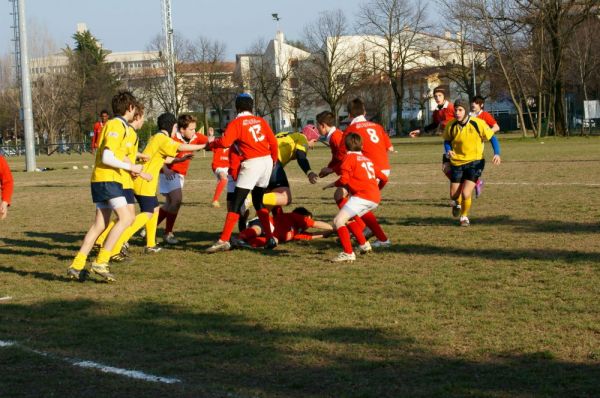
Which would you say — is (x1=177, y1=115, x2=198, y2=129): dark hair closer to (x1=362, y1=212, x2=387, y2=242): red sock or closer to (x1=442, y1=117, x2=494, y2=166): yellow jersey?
(x1=362, y1=212, x2=387, y2=242): red sock

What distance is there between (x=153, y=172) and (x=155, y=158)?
7.5 inches

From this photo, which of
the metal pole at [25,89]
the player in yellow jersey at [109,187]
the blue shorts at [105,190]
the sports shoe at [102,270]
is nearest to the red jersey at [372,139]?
the player in yellow jersey at [109,187]

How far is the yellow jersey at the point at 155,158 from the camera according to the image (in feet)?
34.9

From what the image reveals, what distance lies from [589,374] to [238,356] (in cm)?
231

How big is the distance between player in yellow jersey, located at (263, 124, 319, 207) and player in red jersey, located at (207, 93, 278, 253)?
439 millimetres

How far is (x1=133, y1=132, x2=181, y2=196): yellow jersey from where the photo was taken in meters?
10.6

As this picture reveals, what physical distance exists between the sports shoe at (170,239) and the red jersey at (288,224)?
1.53 metres

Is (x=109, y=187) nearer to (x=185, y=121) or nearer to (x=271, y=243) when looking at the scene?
(x=271, y=243)

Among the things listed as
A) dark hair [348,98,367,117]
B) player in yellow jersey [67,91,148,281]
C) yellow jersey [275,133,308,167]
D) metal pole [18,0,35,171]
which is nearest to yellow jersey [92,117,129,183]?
player in yellow jersey [67,91,148,281]

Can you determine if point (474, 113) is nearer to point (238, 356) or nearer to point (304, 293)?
point (304, 293)

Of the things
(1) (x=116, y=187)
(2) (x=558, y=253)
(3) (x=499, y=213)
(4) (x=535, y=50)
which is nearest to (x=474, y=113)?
(3) (x=499, y=213)

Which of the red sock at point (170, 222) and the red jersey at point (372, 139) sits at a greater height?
the red jersey at point (372, 139)

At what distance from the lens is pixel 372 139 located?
11.0 m

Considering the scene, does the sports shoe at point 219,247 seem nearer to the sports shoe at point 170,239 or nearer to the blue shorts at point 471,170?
the sports shoe at point 170,239
